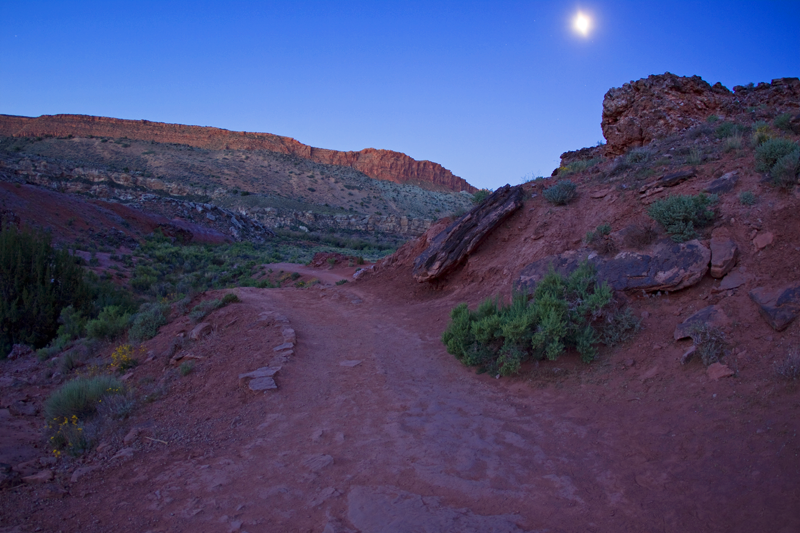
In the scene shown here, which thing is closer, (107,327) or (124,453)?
(124,453)

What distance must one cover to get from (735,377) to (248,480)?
5.12 m

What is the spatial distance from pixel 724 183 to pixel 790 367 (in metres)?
4.76

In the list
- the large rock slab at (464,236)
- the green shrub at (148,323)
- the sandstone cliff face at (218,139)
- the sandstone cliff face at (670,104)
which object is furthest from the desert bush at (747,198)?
the sandstone cliff face at (218,139)

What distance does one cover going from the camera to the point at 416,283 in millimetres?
12828

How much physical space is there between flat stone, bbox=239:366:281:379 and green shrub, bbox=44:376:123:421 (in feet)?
5.85

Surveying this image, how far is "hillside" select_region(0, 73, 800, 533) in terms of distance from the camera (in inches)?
134

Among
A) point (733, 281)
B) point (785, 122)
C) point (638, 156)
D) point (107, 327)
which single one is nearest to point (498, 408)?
point (733, 281)

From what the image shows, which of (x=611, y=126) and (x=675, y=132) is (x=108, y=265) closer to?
(x=611, y=126)

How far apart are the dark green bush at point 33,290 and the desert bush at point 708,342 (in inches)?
532

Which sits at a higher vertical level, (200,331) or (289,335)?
(289,335)

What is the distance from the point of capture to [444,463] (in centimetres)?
408

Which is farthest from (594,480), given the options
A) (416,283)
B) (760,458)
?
(416,283)

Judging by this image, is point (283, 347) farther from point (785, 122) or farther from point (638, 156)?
point (785, 122)

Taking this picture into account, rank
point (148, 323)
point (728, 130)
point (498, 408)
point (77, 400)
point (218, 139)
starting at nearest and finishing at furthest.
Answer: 1. point (498, 408)
2. point (77, 400)
3. point (148, 323)
4. point (728, 130)
5. point (218, 139)
